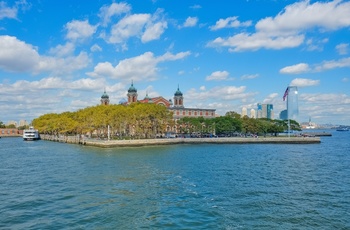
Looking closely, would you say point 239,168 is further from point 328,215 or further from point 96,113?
point 96,113

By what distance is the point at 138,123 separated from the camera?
10412 cm

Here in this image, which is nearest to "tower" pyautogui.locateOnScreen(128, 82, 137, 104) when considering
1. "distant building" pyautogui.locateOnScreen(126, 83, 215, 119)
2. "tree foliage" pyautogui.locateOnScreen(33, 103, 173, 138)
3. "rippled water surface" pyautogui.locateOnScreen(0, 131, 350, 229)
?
"distant building" pyautogui.locateOnScreen(126, 83, 215, 119)

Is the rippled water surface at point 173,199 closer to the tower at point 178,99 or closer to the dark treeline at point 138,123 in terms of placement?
the dark treeline at point 138,123

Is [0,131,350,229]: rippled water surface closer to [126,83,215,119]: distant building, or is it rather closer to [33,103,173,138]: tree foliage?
[33,103,173,138]: tree foliage

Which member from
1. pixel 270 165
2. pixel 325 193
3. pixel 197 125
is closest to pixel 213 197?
pixel 325 193

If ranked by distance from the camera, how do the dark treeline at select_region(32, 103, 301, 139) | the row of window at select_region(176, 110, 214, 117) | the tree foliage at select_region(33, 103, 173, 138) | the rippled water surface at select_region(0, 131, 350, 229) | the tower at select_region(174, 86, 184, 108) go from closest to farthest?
the rippled water surface at select_region(0, 131, 350, 229) < the tree foliage at select_region(33, 103, 173, 138) < the dark treeline at select_region(32, 103, 301, 139) < the row of window at select_region(176, 110, 214, 117) < the tower at select_region(174, 86, 184, 108)

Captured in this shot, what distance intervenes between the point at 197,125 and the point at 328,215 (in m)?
113

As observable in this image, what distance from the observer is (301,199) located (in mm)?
28000

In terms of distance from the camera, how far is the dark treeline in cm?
10100

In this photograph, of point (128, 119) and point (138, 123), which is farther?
point (138, 123)

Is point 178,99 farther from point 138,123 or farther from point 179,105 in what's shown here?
point 138,123

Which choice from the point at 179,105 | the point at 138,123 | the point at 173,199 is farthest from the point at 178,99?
the point at 173,199

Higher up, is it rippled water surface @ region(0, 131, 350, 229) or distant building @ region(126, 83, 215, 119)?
distant building @ region(126, 83, 215, 119)

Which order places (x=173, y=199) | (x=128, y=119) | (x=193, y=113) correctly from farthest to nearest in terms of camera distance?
(x=193, y=113)
(x=128, y=119)
(x=173, y=199)
